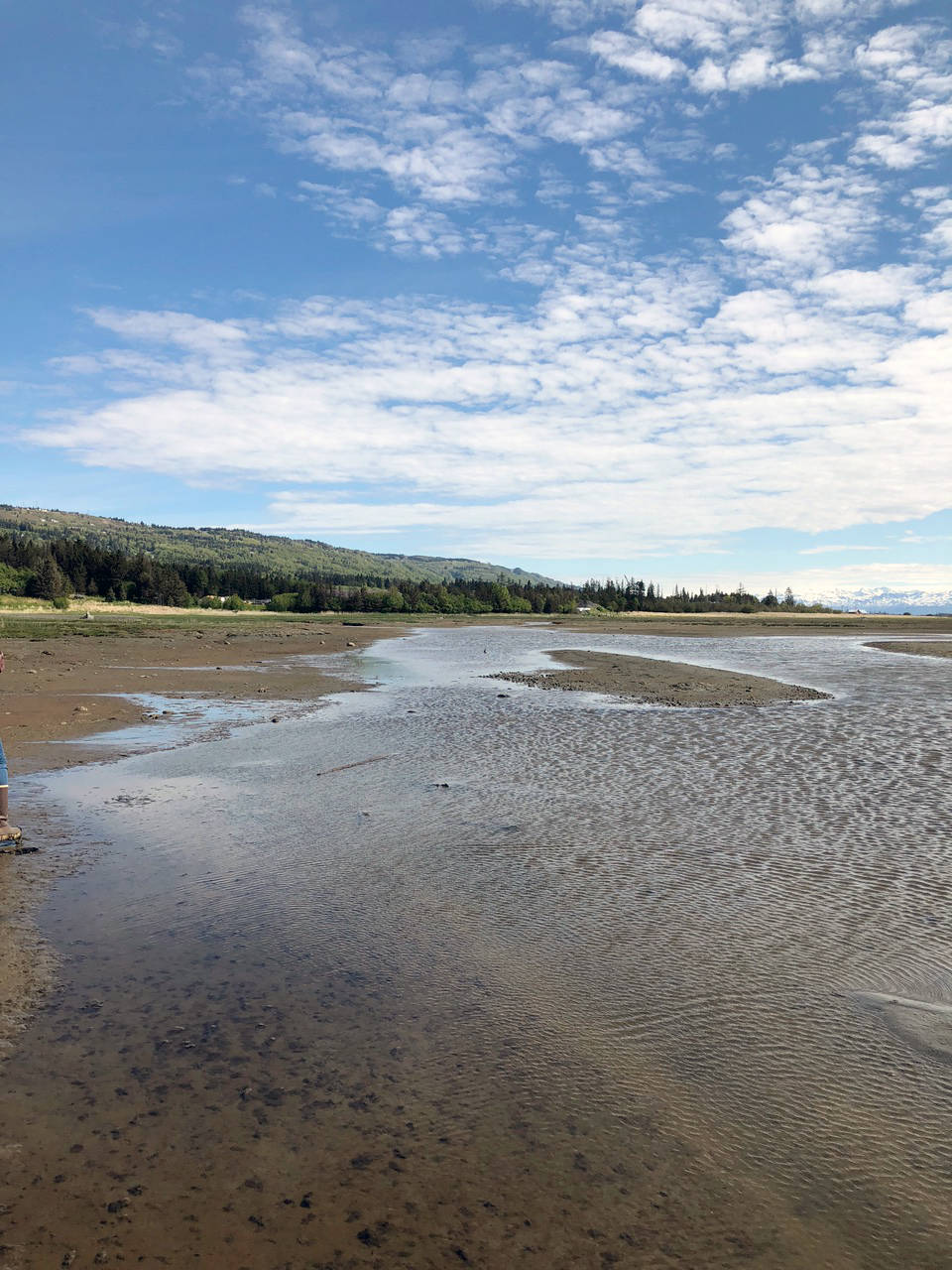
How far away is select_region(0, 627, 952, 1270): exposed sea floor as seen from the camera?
156 inches

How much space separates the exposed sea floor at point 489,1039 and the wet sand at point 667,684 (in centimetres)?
1455

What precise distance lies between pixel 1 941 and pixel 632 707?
20.4 meters

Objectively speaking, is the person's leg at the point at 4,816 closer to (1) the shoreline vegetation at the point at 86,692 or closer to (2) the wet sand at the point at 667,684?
(1) the shoreline vegetation at the point at 86,692

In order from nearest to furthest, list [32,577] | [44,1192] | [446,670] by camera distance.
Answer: [44,1192] < [446,670] < [32,577]

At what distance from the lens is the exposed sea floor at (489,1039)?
13.0 ft

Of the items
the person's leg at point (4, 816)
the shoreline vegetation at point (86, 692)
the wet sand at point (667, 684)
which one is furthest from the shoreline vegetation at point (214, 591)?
the person's leg at point (4, 816)

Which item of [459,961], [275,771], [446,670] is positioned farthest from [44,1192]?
[446,670]

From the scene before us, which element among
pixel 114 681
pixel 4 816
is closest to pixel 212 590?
pixel 114 681

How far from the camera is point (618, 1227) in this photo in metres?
3.95

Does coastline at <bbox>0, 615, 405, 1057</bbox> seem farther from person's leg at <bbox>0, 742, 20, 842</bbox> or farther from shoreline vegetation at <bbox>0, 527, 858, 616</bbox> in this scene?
shoreline vegetation at <bbox>0, 527, 858, 616</bbox>

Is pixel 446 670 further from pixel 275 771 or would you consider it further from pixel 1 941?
pixel 1 941

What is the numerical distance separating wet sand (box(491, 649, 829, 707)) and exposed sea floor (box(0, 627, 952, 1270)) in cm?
1455

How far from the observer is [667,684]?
1256 inches

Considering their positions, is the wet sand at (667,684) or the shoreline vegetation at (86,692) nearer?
the shoreline vegetation at (86,692)
